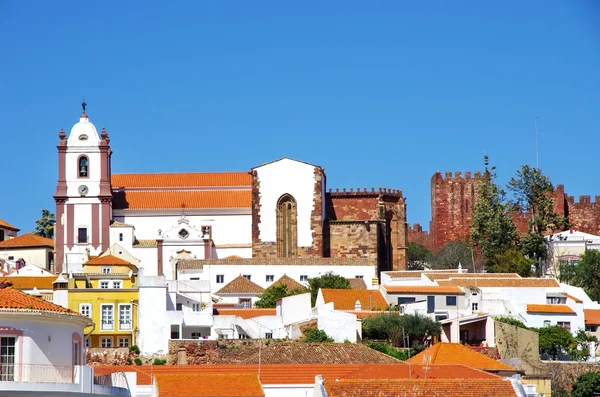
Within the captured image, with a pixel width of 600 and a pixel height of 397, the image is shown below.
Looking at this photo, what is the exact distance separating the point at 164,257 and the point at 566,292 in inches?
1085

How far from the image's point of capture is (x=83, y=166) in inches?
4006

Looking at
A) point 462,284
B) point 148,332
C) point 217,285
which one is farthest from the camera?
point 217,285

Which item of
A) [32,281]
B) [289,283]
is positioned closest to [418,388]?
[32,281]

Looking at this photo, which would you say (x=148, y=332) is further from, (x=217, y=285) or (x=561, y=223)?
(x=561, y=223)

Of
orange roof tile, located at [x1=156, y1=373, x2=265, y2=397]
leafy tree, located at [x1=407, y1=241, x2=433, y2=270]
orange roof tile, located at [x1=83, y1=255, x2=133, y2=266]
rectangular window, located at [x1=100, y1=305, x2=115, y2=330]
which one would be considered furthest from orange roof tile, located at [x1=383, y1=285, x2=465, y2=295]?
A: orange roof tile, located at [x1=156, y1=373, x2=265, y2=397]

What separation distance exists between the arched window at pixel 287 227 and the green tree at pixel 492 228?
37.7ft

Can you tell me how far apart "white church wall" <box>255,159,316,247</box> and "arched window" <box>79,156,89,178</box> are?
11760 millimetres

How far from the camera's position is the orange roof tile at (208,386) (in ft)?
133

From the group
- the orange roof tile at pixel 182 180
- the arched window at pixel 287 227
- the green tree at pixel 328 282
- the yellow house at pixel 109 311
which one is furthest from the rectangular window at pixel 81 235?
the yellow house at pixel 109 311

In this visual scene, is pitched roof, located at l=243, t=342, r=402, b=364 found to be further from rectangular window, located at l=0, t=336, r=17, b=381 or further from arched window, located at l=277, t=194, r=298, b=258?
arched window, located at l=277, t=194, r=298, b=258

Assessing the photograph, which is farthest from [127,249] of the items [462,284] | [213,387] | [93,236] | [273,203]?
[213,387]

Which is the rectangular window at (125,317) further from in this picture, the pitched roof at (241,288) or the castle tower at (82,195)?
the castle tower at (82,195)

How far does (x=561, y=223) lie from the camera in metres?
100

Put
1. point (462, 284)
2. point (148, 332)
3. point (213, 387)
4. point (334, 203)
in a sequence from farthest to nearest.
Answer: point (334, 203), point (462, 284), point (148, 332), point (213, 387)
